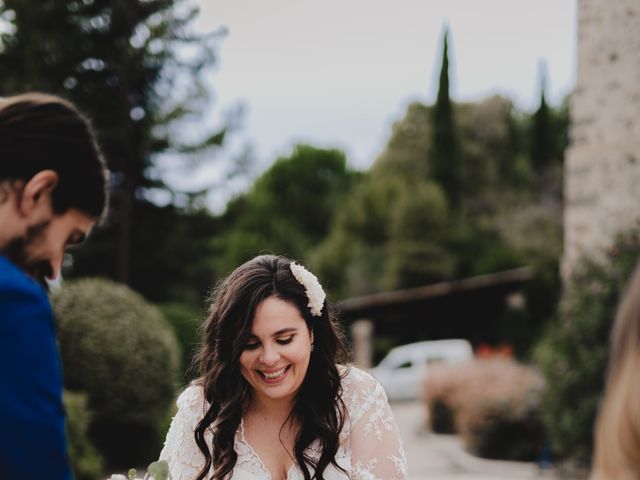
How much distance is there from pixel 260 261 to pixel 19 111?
1763 mm

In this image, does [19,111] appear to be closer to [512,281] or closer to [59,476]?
[59,476]

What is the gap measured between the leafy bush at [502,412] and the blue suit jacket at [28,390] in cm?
980

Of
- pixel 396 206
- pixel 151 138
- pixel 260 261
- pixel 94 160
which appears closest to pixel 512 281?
pixel 396 206

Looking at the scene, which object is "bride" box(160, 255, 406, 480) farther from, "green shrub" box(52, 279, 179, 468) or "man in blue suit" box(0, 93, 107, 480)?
"green shrub" box(52, 279, 179, 468)

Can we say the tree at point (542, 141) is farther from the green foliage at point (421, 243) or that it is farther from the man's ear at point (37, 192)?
the man's ear at point (37, 192)

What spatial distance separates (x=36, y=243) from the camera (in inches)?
61.9

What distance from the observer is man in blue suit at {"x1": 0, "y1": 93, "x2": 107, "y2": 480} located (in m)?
1.38

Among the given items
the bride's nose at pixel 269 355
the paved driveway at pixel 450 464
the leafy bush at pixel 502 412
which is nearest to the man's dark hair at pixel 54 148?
the bride's nose at pixel 269 355

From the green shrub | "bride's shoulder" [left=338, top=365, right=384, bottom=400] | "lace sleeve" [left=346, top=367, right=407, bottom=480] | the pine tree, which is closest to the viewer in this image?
"lace sleeve" [left=346, top=367, right=407, bottom=480]

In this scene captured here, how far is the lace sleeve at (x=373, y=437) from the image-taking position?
294cm

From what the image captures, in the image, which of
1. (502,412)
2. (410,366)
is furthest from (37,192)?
(410,366)

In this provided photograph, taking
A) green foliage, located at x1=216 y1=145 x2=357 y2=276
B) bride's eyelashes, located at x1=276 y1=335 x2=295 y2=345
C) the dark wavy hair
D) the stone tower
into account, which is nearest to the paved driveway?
the stone tower

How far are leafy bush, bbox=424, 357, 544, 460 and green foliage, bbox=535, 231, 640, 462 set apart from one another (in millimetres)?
1528

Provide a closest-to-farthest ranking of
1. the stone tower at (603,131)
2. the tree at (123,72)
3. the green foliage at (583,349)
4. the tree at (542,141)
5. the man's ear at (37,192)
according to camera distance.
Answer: the man's ear at (37,192), the green foliage at (583,349), the stone tower at (603,131), the tree at (123,72), the tree at (542,141)
